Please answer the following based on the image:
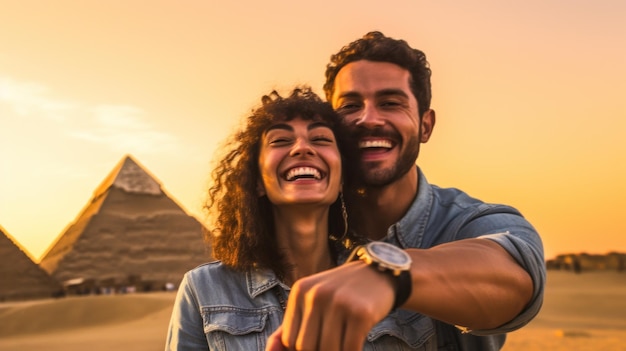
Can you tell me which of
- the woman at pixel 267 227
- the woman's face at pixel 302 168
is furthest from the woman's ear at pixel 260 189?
the woman's face at pixel 302 168

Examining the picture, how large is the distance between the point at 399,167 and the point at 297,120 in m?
0.68

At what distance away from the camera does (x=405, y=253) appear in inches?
67.7

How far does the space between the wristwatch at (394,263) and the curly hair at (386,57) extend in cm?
241

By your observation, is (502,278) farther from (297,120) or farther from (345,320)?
(297,120)

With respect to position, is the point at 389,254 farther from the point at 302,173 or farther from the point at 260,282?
the point at 260,282

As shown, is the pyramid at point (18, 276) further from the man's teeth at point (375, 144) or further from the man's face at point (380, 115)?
the man's teeth at point (375, 144)

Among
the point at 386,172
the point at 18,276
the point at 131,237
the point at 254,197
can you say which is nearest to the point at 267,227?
the point at 254,197

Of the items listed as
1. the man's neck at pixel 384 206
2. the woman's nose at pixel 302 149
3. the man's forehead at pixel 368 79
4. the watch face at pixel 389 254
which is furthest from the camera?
the man's forehead at pixel 368 79

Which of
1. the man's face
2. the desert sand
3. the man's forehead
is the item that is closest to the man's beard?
the man's face

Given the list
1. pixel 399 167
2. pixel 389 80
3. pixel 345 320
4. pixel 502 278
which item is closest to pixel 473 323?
pixel 502 278

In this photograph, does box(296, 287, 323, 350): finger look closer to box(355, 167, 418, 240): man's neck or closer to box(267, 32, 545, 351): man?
box(267, 32, 545, 351): man

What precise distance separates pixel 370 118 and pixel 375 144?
12 centimetres

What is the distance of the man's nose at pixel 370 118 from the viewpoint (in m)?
3.71

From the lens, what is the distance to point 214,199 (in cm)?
372
